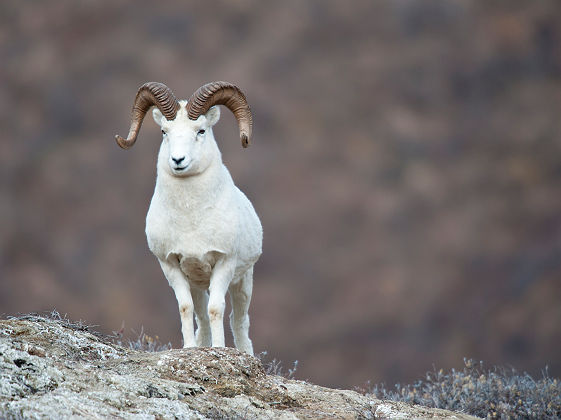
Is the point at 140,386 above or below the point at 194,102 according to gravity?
below

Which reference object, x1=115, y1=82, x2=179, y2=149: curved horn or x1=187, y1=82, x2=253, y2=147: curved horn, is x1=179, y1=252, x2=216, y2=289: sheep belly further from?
x1=115, y1=82, x2=179, y2=149: curved horn

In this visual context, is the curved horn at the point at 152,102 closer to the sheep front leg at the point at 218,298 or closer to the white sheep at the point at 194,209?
the white sheep at the point at 194,209

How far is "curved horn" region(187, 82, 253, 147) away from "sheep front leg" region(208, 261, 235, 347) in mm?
1068

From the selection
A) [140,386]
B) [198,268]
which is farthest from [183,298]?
[140,386]

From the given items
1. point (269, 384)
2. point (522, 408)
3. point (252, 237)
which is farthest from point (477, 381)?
point (269, 384)

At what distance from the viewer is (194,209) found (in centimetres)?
743

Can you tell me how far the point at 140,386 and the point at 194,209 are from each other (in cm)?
245

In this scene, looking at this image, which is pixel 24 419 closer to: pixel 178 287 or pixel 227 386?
pixel 227 386

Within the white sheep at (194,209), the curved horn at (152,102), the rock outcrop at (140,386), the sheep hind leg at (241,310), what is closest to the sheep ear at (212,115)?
the white sheep at (194,209)

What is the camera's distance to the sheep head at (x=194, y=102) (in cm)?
747

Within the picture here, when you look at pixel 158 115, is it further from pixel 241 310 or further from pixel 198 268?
pixel 241 310

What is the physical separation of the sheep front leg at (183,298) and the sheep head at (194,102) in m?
1.18

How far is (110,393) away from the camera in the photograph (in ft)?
16.5

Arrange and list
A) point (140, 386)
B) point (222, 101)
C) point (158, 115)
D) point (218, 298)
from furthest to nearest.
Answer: point (222, 101)
point (158, 115)
point (218, 298)
point (140, 386)
